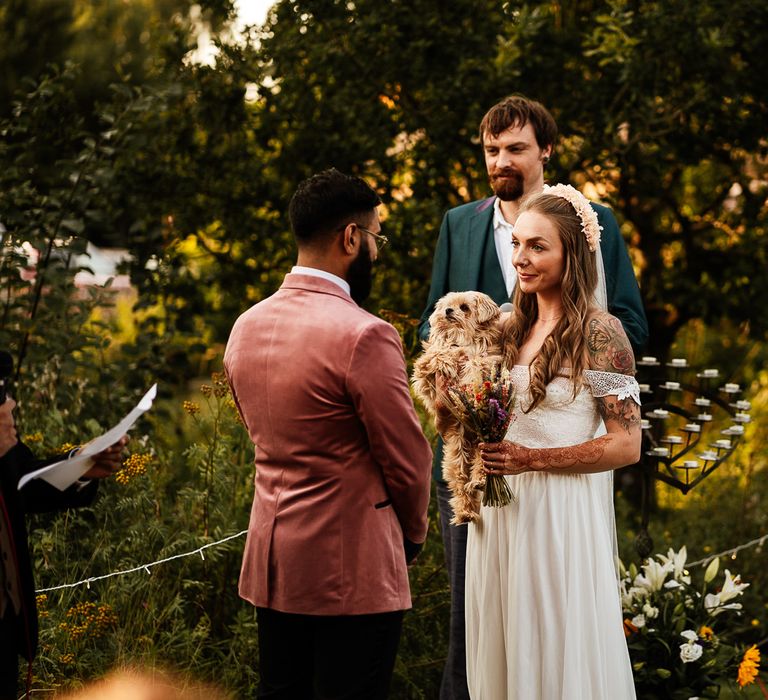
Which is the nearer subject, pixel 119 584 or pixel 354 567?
pixel 354 567

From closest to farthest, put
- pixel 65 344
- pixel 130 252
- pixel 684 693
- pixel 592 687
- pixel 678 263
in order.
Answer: pixel 592 687 < pixel 684 693 < pixel 65 344 < pixel 130 252 < pixel 678 263

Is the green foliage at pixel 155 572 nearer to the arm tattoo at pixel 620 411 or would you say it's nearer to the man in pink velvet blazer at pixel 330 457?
the man in pink velvet blazer at pixel 330 457

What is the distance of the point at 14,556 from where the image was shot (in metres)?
2.67

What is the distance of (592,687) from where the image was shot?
332 cm

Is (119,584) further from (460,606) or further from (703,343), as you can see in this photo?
(703,343)

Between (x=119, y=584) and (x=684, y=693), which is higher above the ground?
(x=119, y=584)

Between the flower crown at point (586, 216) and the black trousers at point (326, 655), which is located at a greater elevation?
the flower crown at point (586, 216)

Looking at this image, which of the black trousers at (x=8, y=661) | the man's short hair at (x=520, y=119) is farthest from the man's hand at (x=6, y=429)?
the man's short hair at (x=520, y=119)

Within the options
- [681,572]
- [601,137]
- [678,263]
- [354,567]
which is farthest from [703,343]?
[354,567]

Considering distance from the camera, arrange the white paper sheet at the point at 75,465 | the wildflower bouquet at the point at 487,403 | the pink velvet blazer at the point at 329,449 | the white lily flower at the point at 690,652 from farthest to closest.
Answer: the white lily flower at the point at 690,652, the wildflower bouquet at the point at 487,403, the pink velvet blazer at the point at 329,449, the white paper sheet at the point at 75,465

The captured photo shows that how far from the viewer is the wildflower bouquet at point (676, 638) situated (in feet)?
14.2

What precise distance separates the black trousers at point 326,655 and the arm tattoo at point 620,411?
0.98 metres

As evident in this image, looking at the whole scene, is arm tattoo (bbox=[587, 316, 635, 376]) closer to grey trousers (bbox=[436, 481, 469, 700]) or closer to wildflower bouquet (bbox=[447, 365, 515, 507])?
wildflower bouquet (bbox=[447, 365, 515, 507])

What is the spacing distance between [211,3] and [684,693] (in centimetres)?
511
